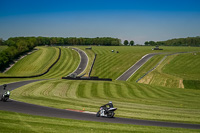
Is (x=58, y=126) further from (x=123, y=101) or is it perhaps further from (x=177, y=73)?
(x=177, y=73)

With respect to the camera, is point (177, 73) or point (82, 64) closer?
point (177, 73)

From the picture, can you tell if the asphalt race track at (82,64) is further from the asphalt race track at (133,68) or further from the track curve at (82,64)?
the asphalt race track at (133,68)

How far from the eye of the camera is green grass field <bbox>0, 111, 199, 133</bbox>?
1592 centimetres

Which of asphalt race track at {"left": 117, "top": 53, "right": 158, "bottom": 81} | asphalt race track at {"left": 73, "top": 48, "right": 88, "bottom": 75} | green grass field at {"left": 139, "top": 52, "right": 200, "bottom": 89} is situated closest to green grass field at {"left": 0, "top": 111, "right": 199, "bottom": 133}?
green grass field at {"left": 139, "top": 52, "right": 200, "bottom": 89}

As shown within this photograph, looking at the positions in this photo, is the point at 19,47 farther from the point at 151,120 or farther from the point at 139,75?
the point at 151,120

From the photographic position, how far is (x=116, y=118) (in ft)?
72.6

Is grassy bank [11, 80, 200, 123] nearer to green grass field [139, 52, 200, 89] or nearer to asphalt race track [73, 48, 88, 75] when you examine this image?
green grass field [139, 52, 200, 89]

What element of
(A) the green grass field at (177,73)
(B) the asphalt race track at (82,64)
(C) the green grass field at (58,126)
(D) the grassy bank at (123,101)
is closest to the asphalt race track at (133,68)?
(A) the green grass field at (177,73)

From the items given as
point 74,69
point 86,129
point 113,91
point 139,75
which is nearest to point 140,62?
point 139,75

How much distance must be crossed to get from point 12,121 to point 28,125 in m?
1.87

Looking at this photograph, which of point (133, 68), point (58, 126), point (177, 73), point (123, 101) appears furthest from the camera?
point (133, 68)

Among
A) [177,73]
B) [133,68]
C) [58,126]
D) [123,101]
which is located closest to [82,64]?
[133,68]

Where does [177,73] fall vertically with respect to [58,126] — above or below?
below

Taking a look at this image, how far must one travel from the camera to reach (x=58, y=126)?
55.9 ft
